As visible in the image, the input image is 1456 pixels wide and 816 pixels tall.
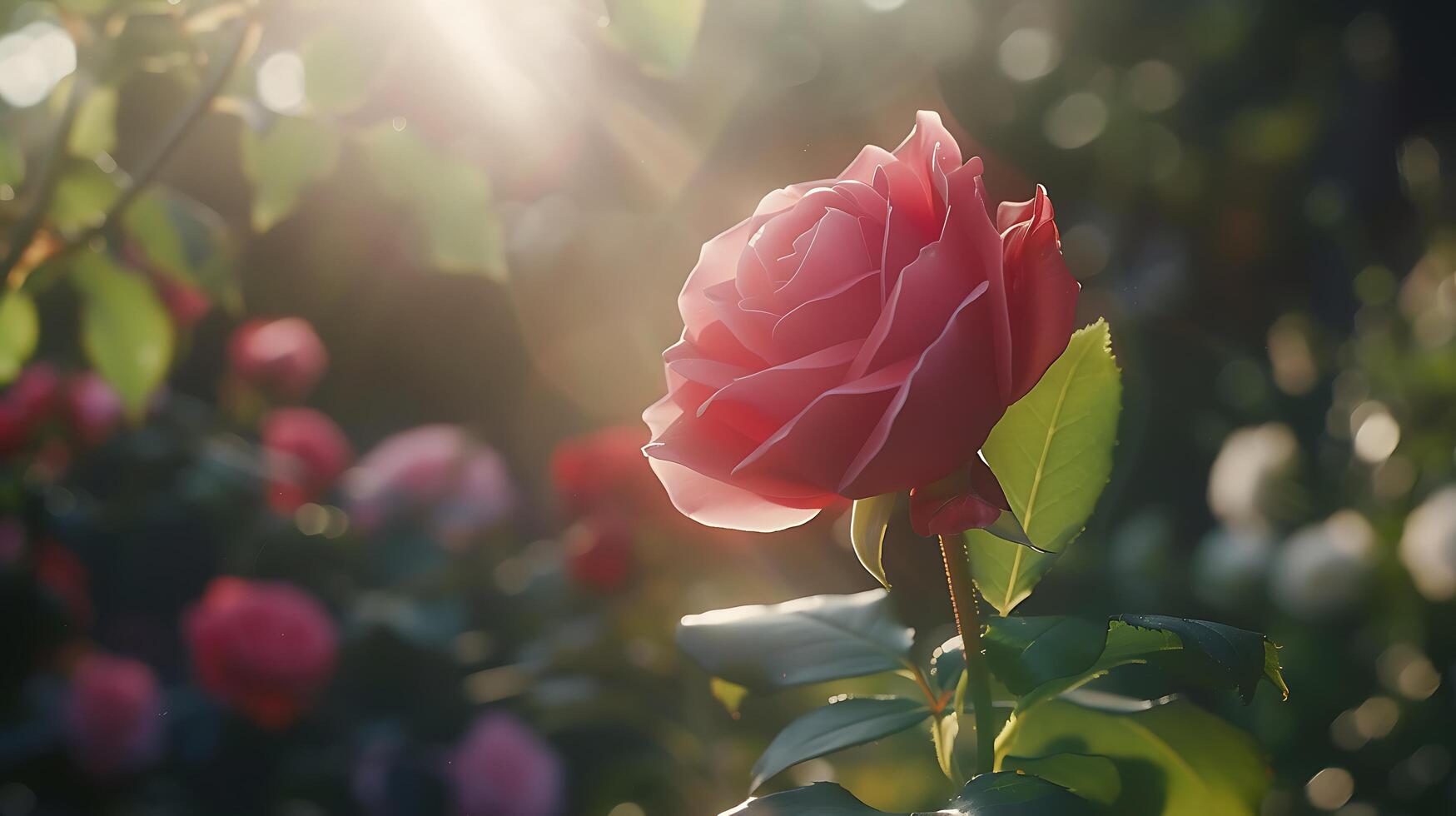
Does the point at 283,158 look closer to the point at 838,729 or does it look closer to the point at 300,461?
the point at 838,729

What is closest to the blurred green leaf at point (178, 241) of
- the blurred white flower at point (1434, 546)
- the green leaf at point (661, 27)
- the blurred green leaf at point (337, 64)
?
the blurred green leaf at point (337, 64)

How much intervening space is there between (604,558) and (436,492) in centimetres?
22

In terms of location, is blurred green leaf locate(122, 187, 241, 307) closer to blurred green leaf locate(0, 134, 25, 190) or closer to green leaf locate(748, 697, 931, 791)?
blurred green leaf locate(0, 134, 25, 190)

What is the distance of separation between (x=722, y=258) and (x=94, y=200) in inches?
18.5

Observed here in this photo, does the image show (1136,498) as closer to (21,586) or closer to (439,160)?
(439,160)

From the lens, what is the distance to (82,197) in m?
0.60

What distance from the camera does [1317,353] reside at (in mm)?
1375

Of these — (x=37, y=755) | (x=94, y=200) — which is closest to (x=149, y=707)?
(x=37, y=755)

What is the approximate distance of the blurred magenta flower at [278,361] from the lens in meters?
1.23

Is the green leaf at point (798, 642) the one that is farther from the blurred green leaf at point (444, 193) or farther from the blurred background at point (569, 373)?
the blurred green leaf at point (444, 193)

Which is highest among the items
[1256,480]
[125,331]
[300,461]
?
[300,461]

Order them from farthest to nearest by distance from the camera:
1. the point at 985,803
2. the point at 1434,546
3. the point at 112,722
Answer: the point at 112,722, the point at 1434,546, the point at 985,803

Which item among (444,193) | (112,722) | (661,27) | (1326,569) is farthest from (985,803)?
(112,722)

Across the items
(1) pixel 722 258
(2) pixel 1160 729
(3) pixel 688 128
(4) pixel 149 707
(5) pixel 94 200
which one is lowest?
(2) pixel 1160 729
